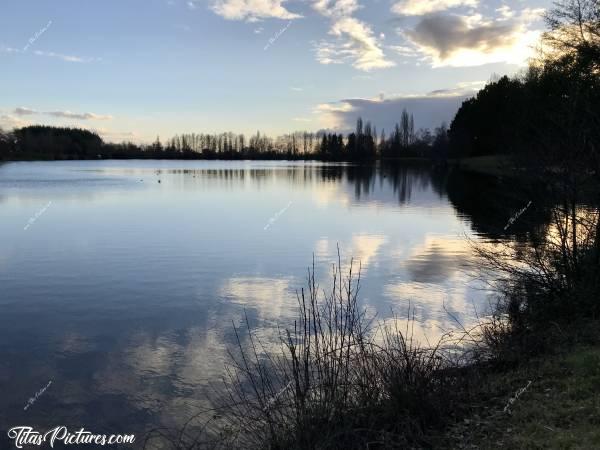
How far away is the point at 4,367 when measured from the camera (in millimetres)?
9133

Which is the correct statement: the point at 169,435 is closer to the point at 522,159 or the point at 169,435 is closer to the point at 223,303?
the point at 223,303

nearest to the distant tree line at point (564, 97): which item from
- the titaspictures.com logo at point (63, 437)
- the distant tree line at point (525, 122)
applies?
the distant tree line at point (525, 122)

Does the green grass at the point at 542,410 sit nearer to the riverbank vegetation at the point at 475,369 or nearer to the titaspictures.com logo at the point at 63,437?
the riverbank vegetation at the point at 475,369

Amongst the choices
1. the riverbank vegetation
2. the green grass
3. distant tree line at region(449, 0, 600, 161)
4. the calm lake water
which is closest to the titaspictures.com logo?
the calm lake water

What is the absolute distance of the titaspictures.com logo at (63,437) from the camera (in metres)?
6.96

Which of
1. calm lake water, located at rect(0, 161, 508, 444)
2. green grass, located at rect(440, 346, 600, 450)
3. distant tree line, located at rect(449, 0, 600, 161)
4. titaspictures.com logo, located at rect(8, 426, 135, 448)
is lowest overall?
titaspictures.com logo, located at rect(8, 426, 135, 448)

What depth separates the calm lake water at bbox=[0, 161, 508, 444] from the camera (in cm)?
835

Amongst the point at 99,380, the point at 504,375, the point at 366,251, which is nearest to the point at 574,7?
the point at 366,251

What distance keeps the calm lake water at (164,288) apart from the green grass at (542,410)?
3803mm

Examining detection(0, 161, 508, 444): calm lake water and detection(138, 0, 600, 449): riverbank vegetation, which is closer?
detection(138, 0, 600, 449): riverbank vegetation

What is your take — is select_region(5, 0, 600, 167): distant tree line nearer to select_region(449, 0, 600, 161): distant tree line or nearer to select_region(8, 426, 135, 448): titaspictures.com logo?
select_region(449, 0, 600, 161): distant tree line

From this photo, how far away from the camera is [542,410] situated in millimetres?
6145

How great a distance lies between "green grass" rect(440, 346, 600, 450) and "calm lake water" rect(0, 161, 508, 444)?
3803 mm

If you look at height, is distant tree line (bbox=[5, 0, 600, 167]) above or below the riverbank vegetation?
above
